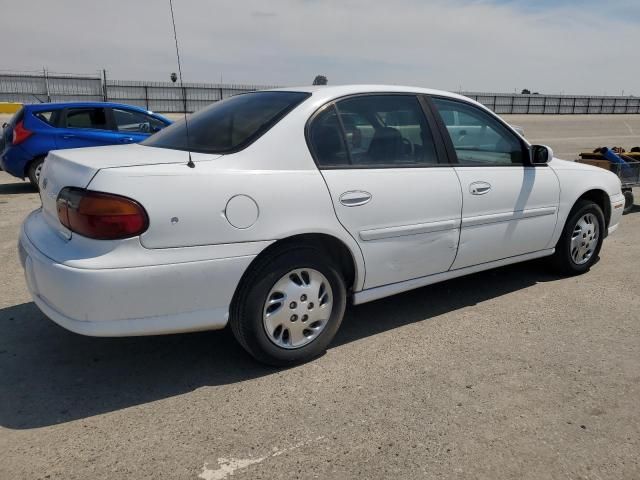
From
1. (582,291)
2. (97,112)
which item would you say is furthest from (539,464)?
(97,112)

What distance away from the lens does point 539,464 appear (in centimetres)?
245

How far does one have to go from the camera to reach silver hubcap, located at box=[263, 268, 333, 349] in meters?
3.12

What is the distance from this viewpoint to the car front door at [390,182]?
3.32 meters

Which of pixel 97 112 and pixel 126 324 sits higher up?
pixel 97 112

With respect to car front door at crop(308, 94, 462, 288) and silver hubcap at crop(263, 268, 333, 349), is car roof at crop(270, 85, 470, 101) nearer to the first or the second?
car front door at crop(308, 94, 462, 288)

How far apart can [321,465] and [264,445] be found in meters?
0.29

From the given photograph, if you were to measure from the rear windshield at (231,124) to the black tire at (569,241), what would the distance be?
8.79 ft

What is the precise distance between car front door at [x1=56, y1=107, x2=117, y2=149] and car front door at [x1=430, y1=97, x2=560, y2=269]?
6.47 meters

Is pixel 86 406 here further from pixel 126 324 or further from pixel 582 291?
pixel 582 291

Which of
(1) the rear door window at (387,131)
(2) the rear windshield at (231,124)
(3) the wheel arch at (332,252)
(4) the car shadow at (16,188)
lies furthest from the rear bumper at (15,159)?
(3) the wheel arch at (332,252)

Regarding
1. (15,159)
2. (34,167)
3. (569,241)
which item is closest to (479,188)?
(569,241)

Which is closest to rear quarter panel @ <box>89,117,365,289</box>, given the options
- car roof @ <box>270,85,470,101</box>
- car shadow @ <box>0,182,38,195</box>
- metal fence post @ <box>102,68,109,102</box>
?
car roof @ <box>270,85,470,101</box>

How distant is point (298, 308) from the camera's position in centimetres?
320

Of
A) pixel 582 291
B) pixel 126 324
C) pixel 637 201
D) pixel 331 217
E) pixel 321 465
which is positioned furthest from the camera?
pixel 637 201
